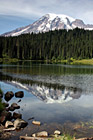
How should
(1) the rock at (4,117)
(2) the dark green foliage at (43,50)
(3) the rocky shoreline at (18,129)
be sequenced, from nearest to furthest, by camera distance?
(3) the rocky shoreline at (18,129)
(1) the rock at (4,117)
(2) the dark green foliage at (43,50)

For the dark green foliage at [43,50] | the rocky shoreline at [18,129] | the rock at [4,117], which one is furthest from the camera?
the dark green foliage at [43,50]

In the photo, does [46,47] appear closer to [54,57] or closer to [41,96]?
[54,57]

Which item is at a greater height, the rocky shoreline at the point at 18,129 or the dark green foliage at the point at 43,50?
the dark green foliage at the point at 43,50

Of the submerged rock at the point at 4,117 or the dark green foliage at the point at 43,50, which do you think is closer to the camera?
the submerged rock at the point at 4,117

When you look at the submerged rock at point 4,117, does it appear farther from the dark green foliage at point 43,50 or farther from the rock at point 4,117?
the dark green foliage at point 43,50

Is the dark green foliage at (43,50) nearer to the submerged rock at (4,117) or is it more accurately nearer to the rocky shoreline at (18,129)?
the submerged rock at (4,117)

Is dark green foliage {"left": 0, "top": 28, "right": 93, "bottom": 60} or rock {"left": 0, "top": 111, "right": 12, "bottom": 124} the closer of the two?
rock {"left": 0, "top": 111, "right": 12, "bottom": 124}

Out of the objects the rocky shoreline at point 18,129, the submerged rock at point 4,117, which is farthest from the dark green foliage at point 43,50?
the rocky shoreline at point 18,129

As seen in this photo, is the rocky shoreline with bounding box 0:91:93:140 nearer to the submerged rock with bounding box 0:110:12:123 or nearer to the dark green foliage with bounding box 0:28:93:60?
the submerged rock with bounding box 0:110:12:123

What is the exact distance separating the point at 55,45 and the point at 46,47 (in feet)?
40.8

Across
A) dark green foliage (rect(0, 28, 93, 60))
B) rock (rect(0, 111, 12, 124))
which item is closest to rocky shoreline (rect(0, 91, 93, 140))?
rock (rect(0, 111, 12, 124))

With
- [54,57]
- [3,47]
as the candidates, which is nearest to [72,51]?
[54,57]

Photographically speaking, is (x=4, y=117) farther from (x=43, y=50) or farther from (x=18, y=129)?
(x=43, y=50)

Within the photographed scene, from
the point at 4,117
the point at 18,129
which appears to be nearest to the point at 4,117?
the point at 4,117
